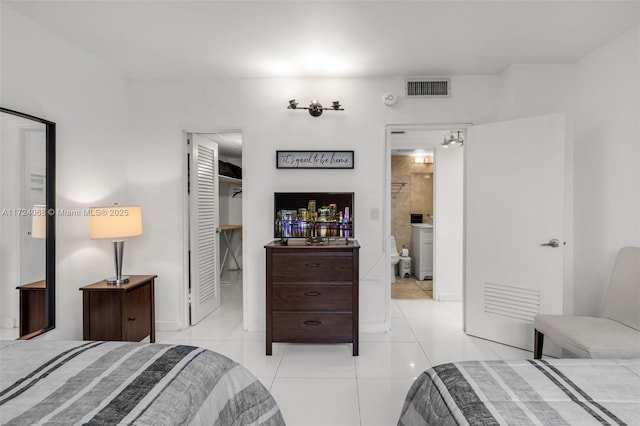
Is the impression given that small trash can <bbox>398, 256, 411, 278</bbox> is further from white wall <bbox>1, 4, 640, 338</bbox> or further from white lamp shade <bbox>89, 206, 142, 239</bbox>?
white lamp shade <bbox>89, 206, 142, 239</bbox>

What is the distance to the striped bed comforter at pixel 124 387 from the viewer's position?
88cm

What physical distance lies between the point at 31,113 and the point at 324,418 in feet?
9.02

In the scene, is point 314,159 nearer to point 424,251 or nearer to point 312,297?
point 312,297

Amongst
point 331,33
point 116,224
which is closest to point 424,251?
point 331,33

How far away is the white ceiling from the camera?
2066 millimetres

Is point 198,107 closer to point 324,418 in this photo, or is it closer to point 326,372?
point 326,372

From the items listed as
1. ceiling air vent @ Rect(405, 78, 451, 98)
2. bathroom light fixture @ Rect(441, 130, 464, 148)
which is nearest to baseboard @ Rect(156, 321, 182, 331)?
ceiling air vent @ Rect(405, 78, 451, 98)

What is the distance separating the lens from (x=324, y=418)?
1.83 metres

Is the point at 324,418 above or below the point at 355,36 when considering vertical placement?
below

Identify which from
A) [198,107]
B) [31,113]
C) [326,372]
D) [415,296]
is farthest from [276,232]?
[415,296]

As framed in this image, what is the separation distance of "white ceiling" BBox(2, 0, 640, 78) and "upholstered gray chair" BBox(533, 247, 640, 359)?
1677mm

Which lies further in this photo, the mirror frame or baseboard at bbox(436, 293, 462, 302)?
baseboard at bbox(436, 293, 462, 302)

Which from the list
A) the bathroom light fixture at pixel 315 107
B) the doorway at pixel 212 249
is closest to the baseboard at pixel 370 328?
the doorway at pixel 212 249

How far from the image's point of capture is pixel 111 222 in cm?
248
